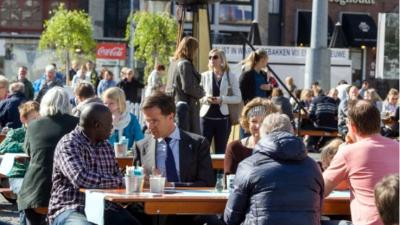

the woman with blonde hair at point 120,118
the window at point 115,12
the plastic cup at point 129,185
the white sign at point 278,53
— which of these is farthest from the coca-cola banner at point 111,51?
the plastic cup at point 129,185

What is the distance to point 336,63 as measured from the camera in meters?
34.9

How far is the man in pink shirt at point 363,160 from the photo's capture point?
283 inches

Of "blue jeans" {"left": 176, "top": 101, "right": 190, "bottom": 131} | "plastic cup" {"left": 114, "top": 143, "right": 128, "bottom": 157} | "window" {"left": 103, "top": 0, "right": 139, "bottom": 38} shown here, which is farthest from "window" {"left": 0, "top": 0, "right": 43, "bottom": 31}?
"plastic cup" {"left": 114, "top": 143, "right": 128, "bottom": 157}

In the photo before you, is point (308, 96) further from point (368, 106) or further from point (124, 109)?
point (368, 106)

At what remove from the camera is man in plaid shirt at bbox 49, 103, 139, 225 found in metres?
7.52

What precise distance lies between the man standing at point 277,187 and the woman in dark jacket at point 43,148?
2071 mm

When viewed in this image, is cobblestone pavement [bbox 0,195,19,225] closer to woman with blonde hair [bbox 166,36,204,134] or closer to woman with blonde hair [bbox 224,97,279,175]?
woman with blonde hair [bbox 166,36,204,134]

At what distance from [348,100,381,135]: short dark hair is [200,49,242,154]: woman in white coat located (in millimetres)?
6378

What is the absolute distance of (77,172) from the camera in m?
7.52

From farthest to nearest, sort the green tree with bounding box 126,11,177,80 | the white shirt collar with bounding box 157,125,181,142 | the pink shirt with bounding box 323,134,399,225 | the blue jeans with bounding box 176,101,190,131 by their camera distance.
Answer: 1. the green tree with bounding box 126,11,177,80
2. the blue jeans with bounding box 176,101,190,131
3. the white shirt collar with bounding box 157,125,181,142
4. the pink shirt with bounding box 323,134,399,225

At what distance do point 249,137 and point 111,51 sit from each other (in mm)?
37915

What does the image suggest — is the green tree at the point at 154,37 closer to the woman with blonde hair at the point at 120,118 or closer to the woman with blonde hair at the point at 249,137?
the woman with blonde hair at the point at 120,118

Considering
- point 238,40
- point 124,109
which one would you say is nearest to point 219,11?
point 238,40

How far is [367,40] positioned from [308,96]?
1098 inches
